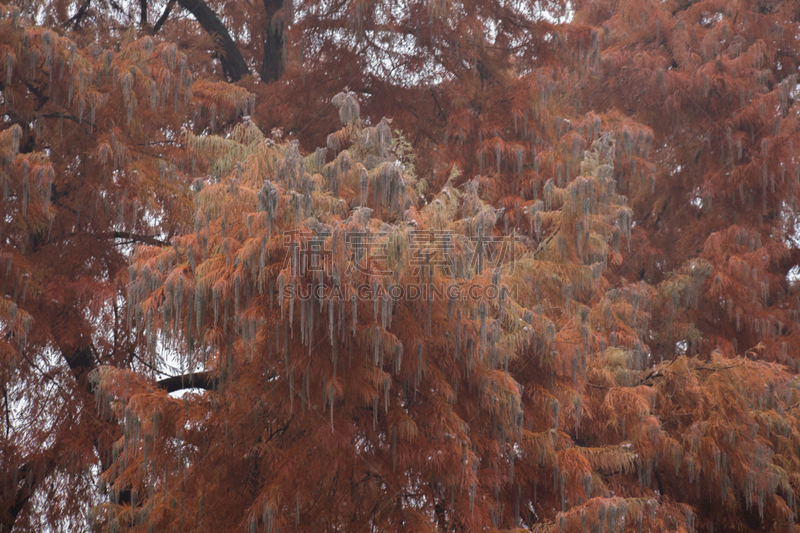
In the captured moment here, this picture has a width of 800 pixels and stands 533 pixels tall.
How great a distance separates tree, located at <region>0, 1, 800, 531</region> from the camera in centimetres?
483

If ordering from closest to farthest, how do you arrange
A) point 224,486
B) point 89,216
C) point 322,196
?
point 322,196 < point 224,486 < point 89,216

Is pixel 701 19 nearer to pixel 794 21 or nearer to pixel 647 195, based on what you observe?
pixel 794 21

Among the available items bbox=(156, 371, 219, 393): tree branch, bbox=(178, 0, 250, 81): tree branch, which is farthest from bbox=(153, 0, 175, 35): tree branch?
bbox=(156, 371, 219, 393): tree branch

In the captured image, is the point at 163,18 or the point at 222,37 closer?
the point at 222,37

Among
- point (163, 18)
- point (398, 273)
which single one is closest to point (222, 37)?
point (163, 18)

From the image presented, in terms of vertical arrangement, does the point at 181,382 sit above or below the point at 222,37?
below

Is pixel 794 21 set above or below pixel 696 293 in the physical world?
above

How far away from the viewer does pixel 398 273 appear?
4.53m

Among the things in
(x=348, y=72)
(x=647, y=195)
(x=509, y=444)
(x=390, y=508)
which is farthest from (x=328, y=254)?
(x=647, y=195)

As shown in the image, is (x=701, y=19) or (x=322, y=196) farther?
(x=701, y=19)

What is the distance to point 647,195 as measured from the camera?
1200cm

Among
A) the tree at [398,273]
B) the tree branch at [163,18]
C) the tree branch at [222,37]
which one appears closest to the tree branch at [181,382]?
the tree at [398,273]

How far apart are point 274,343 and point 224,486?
43.9 inches

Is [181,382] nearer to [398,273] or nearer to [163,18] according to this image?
[398,273]
